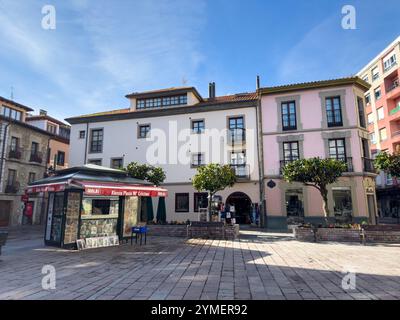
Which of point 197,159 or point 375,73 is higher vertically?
point 375,73

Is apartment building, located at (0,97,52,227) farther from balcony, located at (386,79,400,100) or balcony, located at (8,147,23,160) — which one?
balcony, located at (386,79,400,100)

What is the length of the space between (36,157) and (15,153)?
2152 millimetres

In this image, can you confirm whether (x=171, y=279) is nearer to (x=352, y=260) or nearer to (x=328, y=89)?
(x=352, y=260)

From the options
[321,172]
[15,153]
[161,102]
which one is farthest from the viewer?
[161,102]

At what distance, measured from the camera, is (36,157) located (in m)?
25.3

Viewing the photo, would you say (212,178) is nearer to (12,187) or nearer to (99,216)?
(99,216)

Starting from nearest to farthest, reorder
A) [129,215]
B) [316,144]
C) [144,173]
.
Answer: [129,215]
[144,173]
[316,144]

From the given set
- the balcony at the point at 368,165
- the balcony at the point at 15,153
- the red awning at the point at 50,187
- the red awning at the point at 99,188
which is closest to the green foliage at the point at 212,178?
the red awning at the point at 99,188

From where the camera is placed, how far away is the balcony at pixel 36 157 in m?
25.0

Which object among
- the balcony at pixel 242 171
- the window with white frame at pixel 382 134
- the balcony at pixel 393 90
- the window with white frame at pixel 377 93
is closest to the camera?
the balcony at pixel 242 171

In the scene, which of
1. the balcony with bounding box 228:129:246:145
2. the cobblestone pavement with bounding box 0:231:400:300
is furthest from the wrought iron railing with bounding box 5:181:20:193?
the balcony with bounding box 228:129:246:145

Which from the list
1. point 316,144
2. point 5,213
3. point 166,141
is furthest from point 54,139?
point 316,144

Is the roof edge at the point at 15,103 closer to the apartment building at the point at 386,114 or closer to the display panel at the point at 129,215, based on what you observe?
the display panel at the point at 129,215
